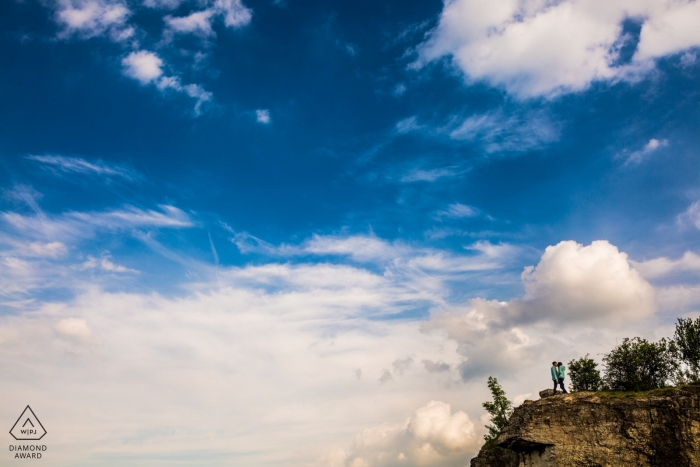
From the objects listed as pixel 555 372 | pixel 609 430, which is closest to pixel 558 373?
pixel 555 372

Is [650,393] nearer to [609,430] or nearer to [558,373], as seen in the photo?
[609,430]

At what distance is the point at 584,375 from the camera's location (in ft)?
192

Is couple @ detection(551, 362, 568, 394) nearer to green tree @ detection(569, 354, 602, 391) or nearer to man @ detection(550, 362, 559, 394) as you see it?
man @ detection(550, 362, 559, 394)

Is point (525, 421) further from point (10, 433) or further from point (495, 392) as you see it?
point (10, 433)

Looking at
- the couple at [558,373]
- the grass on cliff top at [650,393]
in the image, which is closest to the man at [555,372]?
the couple at [558,373]

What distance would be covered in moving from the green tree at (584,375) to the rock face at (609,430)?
13420 millimetres

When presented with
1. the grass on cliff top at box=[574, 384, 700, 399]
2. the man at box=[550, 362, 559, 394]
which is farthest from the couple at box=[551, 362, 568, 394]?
the grass on cliff top at box=[574, 384, 700, 399]

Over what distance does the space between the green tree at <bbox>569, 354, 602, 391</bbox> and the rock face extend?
13420 mm

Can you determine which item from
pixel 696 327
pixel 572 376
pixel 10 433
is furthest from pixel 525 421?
pixel 10 433

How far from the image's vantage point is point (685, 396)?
40.6 m

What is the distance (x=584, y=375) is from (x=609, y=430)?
656 inches

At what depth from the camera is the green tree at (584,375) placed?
57.6 m

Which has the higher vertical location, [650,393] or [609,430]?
[650,393]

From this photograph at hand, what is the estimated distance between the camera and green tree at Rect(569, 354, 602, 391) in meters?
57.6
